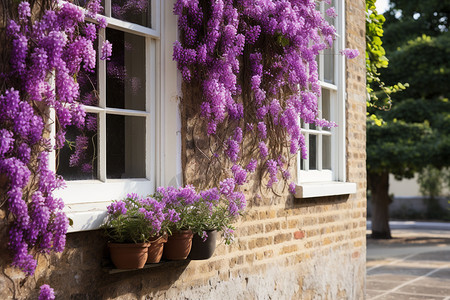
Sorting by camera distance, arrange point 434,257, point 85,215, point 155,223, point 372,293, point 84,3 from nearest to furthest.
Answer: point 85,215
point 155,223
point 84,3
point 372,293
point 434,257

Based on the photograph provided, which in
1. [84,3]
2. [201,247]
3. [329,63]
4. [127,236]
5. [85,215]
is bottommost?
[201,247]

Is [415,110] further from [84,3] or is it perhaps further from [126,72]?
[84,3]

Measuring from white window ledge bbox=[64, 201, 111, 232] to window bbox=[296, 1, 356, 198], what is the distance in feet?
9.88

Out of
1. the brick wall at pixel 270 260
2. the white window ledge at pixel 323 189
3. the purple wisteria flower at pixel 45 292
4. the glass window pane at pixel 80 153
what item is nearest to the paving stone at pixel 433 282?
the brick wall at pixel 270 260

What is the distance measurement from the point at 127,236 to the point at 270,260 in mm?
1948

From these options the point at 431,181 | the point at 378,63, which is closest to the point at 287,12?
the point at 378,63

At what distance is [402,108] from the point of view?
15703 millimetres

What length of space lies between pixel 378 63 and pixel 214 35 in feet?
14.6

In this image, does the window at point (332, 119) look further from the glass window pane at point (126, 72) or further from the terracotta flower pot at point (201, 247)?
the glass window pane at point (126, 72)

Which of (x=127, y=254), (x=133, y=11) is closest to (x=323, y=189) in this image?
(x=133, y=11)

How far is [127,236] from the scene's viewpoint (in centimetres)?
361

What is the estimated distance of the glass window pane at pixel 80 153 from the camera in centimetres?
360

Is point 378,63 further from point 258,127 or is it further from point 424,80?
point 424,80

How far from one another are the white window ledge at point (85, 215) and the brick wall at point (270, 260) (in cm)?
9
